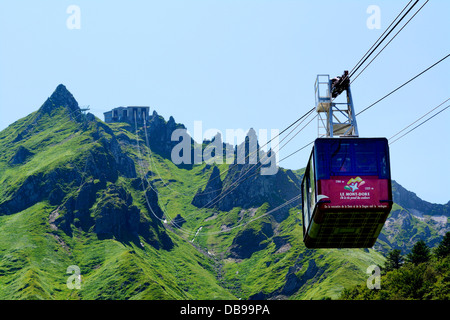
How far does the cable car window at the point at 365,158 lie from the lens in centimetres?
4259

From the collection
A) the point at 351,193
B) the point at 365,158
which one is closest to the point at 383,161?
the point at 365,158

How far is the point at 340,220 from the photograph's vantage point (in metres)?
43.9

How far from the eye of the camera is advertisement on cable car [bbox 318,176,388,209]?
42094 mm

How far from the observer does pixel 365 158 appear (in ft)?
140

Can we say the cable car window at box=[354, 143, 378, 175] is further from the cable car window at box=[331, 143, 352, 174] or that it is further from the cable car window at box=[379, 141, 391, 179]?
the cable car window at box=[331, 143, 352, 174]

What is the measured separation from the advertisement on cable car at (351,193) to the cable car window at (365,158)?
67cm

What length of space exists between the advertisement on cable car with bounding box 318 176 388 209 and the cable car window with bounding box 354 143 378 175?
0.67m

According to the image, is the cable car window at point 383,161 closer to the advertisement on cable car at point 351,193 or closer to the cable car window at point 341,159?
the advertisement on cable car at point 351,193

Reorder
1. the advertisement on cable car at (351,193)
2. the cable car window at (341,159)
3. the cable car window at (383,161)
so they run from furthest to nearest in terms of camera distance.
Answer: the cable car window at (383,161), the cable car window at (341,159), the advertisement on cable car at (351,193)

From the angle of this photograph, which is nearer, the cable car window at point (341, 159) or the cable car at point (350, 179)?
the cable car at point (350, 179)

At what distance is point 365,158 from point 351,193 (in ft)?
9.23

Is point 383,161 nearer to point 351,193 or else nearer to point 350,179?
point 350,179
